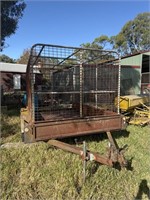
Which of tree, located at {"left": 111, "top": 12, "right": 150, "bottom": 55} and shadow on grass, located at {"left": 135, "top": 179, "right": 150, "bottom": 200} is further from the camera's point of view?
tree, located at {"left": 111, "top": 12, "right": 150, "bottom": 55}

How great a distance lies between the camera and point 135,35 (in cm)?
3262

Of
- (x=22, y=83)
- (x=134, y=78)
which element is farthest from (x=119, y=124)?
(x=22, y=83)

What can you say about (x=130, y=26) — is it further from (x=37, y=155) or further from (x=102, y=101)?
(x=37, y=155)

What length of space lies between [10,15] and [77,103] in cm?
444

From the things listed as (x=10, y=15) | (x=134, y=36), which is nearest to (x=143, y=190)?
(x=10, y=15)

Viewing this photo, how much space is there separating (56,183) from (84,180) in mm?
441

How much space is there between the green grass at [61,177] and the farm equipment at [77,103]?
0.30 m

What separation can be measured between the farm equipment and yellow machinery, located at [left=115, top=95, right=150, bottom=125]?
106 centimetres

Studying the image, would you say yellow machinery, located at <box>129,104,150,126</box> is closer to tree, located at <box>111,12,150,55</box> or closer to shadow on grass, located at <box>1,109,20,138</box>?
shadow on grass, located at <box>1,109,20,138</box>

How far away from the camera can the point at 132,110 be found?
20.5 feet

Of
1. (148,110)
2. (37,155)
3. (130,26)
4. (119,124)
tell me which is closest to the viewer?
(37,155)

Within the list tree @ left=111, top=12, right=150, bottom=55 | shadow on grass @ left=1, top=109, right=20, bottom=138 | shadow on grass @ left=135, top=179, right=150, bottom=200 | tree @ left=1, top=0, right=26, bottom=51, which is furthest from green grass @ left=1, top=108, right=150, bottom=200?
tree @ left=111, top=12, right=150, bottom=55

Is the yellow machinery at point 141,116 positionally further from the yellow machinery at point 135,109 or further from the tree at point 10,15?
the tree at point 10,15

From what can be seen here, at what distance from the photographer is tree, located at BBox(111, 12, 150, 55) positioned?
31252mm
